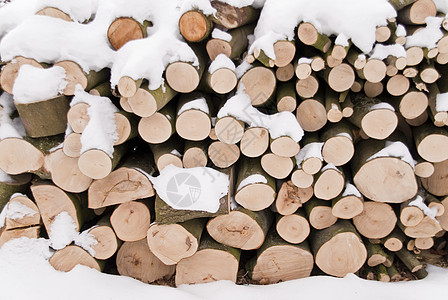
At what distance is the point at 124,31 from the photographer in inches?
92.0

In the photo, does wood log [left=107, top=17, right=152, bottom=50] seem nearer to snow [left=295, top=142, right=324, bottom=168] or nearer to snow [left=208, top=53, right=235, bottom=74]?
A: snow [left=208, top=53, right=235, bottom=74]

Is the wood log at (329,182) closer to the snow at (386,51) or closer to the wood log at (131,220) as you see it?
the snow at (386,51)

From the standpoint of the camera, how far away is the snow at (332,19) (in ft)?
7.00

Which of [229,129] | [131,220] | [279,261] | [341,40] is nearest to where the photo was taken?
[341,40]

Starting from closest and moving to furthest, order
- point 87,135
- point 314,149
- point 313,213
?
point 87,135
point 314,149
point 313,213

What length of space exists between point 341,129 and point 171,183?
3.91 ft

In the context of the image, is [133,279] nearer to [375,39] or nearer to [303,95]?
[303,95]

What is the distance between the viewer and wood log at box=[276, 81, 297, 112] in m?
2.32

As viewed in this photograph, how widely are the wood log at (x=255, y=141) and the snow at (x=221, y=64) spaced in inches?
16.1

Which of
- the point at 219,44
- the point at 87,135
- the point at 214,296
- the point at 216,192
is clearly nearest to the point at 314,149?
the point at 216,192

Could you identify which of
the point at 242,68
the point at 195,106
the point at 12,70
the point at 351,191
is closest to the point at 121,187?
the point at 195,106

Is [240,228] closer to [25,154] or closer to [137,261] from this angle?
[137,261]

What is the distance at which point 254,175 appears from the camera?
2.35m

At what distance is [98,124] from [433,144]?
6.98 feet
